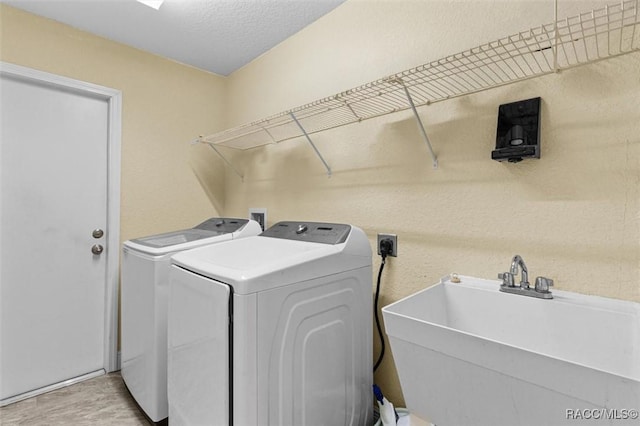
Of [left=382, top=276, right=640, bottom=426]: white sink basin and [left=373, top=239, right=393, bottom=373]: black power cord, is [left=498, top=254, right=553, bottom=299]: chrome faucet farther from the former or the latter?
[left=373, top=239, right=393, bottom=373]: black power cord

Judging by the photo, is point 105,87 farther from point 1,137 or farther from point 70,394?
point 70,394

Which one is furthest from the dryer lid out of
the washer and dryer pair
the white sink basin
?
the white sink basin

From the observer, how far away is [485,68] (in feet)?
4.08

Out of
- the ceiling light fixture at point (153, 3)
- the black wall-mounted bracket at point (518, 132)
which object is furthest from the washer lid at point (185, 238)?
the black wall-mounted bracket at point (518, 132)

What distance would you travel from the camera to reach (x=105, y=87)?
2.17 metres

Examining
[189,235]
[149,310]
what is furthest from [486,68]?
[149,310]

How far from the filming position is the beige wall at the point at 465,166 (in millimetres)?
990

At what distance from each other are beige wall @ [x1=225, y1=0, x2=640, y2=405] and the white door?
1.37 metres

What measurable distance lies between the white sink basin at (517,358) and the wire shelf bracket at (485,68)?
68cm

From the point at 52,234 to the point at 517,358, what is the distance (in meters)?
2.59

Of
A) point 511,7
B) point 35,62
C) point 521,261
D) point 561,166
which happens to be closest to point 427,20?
point 511,7

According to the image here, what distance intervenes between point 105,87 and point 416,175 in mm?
2224

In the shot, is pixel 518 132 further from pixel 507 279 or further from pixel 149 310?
pixel 149 310

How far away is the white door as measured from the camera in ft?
6.13
